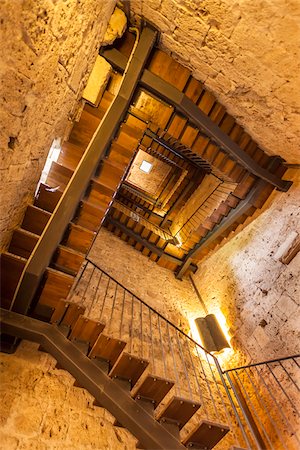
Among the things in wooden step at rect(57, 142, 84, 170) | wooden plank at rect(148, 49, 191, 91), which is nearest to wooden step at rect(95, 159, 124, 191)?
wooden step at rect(57, 142, 84, 170)

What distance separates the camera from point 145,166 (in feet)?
31.5

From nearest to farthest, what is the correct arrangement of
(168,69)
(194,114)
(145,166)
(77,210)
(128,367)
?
(128,367) → (77,210) → (168,69) → (194,114) → (145,166)

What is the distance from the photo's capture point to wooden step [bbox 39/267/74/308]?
300 centimetres

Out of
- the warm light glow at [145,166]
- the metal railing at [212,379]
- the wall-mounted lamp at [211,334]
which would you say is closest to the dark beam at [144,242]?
the wall-mounted lamp at [211,334]

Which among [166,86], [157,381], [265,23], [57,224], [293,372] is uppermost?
[265,23]

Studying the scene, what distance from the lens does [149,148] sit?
796 centimetres

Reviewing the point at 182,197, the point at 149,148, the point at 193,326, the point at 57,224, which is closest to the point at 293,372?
the point at 193,326

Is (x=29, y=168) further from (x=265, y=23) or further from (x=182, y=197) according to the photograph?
(x=182, y=197)

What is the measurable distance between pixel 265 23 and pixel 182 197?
20.8 feet

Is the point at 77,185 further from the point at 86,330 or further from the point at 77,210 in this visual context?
the point at 86,330

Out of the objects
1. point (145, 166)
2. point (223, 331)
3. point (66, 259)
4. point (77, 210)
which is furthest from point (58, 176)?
point (145, 166)

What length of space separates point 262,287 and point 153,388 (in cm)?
324

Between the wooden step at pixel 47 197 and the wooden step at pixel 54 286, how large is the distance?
32.7 inches

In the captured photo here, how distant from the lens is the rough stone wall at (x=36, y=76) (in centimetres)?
168
